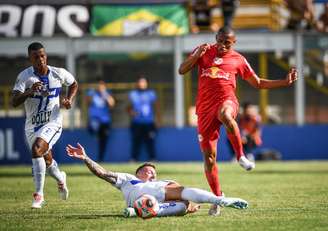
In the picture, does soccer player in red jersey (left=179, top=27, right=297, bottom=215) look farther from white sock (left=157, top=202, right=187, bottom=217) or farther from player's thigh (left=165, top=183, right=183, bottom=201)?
player's thigh (left=165, top=183, right=183, bottom=201)

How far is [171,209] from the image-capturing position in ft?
39.5

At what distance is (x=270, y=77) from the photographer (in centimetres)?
3300

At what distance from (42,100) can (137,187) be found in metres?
2.56

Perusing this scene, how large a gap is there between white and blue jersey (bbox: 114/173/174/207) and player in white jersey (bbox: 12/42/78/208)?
1739 millimetres

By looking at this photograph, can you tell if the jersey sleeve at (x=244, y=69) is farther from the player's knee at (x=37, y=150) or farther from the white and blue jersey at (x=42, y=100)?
the player's knee at (x=37, y=150)

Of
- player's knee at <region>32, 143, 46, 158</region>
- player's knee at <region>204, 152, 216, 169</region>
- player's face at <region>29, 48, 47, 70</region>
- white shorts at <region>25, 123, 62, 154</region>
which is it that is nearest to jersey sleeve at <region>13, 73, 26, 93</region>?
player's face at <region>29, 48, 47, 70</region>

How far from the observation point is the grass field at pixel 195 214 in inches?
445

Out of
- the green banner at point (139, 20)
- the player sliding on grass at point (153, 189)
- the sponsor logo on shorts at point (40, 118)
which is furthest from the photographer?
the green banner at point (139, 20)

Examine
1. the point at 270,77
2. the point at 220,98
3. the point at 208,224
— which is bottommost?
the point at 208,224

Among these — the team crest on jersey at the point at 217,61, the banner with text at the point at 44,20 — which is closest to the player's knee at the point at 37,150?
the team crest on jersey at the point at 217,61

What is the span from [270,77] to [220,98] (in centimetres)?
2057

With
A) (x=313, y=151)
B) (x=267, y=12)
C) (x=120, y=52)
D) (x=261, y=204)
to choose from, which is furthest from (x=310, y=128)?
(x=261, y=204)

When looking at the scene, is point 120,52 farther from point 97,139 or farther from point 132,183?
point 132,183

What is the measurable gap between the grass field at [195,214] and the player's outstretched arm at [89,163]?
512 millimetres
